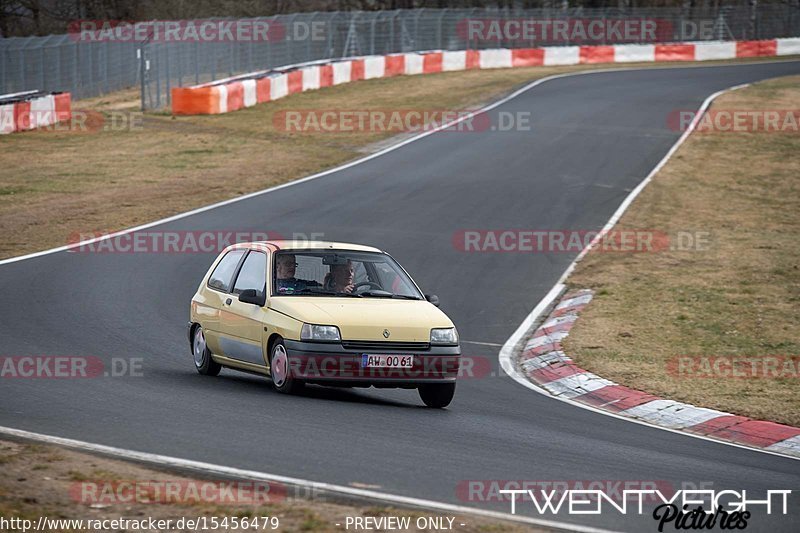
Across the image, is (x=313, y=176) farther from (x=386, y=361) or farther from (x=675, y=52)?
(x=675, y=52)

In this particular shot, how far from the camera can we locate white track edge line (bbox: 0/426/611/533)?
676 centimetres

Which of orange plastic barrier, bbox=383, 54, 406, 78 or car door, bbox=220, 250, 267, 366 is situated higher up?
orange plastic barrier, bbox=383, 54, 406, 78

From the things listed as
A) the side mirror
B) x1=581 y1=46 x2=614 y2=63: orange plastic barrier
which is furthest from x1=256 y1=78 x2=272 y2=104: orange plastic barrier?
the side mirror

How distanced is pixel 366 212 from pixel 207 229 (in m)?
3.27

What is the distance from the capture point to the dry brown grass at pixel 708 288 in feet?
41.3

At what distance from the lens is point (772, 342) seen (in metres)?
14.4

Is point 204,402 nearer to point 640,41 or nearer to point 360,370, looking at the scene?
point 360,370

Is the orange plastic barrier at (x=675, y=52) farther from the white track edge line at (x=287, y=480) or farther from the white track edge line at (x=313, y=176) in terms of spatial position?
the white track edge line at (x=287, y=480)

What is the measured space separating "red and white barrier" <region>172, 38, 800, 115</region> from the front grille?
96.6ft

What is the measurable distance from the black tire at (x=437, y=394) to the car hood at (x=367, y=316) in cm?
46

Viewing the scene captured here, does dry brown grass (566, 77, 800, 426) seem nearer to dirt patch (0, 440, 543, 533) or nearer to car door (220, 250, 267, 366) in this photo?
car door (220, 250, 267, 366)

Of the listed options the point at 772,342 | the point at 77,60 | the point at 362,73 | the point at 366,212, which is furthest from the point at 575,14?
the point at 772,342

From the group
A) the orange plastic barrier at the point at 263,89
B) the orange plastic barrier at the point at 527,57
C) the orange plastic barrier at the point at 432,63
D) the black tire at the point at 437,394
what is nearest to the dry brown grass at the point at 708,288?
the black tire at the point at 437,394

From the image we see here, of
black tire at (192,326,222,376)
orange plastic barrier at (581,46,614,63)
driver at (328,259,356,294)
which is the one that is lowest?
black tire at (192,326,222,376)
